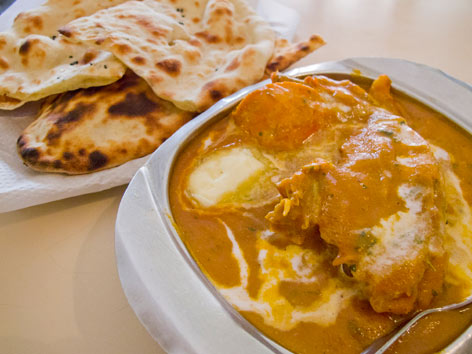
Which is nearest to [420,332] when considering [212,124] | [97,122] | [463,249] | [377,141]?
[463,249]

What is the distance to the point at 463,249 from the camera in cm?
109

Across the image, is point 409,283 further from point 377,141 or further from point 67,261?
point 67,261

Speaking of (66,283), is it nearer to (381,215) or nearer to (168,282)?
(168,282)

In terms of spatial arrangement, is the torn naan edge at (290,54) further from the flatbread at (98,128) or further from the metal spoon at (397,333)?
the metal spoon at (397,333)

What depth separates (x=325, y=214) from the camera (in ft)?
3.35

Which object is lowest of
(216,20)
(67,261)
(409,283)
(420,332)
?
(67,261)

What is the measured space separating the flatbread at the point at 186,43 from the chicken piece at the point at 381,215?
0.74m

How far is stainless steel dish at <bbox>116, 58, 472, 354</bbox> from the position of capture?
89 centimetres

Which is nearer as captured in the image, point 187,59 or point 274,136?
point 274,136

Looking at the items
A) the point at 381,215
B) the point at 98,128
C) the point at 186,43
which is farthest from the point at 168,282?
the point at 186,43

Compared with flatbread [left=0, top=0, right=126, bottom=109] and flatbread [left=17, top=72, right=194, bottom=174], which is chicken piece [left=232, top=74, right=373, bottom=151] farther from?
flatbread [left=0, top=0, right=126, bottom=109]

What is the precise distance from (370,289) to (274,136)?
0.63m

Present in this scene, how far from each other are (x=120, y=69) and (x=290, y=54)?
837 mm

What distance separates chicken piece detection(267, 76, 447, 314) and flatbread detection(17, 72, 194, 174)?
73cm
